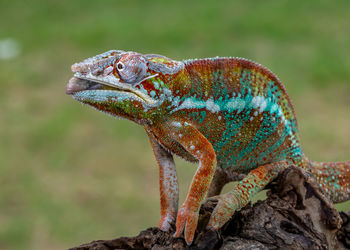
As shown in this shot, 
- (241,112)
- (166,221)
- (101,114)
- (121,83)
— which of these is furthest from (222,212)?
(101,114)

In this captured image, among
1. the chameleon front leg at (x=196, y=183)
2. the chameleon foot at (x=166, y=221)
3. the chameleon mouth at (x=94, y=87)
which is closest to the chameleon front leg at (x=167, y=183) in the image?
the chameleon foot at (x=166, y=221)

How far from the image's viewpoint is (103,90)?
1847 millimetres

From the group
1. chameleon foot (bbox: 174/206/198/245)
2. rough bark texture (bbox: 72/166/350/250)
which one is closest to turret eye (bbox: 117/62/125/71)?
chameleon foot (bbox: 174/206/198/245)

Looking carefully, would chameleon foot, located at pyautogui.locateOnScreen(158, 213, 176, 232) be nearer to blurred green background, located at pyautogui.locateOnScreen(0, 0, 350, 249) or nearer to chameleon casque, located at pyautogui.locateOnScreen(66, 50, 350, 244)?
chameleon casque, located at pyautogui.locateOnScreen(66, 50, 350, 244)

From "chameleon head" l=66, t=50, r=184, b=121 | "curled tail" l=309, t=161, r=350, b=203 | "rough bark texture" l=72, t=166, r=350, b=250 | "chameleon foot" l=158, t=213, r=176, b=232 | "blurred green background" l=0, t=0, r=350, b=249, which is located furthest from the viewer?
"blurred green background" l=0, t=0, r=350, b=249

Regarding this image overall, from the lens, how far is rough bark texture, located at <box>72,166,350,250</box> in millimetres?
1957

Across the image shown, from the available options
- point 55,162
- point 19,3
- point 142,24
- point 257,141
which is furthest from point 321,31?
point 257,141

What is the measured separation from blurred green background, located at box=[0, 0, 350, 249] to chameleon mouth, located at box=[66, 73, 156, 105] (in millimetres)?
3177

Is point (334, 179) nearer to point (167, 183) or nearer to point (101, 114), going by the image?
point (167, 183)

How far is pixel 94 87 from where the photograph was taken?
187 cm

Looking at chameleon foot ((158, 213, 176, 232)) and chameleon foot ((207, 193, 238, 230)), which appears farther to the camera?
chameleon foot ((158, 213, 176, 232))

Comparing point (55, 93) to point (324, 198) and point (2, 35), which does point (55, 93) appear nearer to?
point (2, 35)

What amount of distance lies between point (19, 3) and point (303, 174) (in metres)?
9.61

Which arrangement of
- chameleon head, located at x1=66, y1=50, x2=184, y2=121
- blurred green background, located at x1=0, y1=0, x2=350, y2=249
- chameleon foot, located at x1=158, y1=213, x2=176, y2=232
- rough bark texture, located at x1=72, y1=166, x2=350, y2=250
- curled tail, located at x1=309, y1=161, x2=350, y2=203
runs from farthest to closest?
blurred green background, located at x1=0, y1=0, x2=350, y2=249, curled tail, located at x1=309, y1=161, x2=350, y2=203, chameleon foot, located at x1=158, y1=213, x2=176, y2=232, rough bark texture, located at x1=72, y1=166, x2=350, y2=250, chameleon head, located at x1=66, y1=50, x2=184, y2=121
